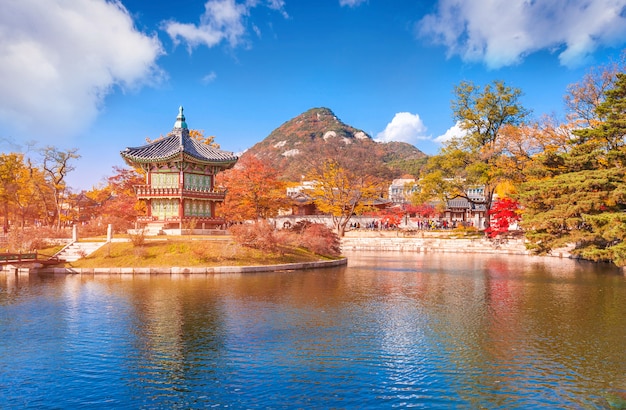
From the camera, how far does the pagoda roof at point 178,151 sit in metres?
48.6

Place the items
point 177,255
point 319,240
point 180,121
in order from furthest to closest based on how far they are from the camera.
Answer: point 180,121, point 319,240, point 177,255

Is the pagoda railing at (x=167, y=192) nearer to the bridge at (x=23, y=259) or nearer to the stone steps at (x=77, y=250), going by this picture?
the stone steps at (x=77, y=250)

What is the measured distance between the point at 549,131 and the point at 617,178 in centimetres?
1955

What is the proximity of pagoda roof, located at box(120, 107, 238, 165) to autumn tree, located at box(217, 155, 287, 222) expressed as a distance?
23.3 feet

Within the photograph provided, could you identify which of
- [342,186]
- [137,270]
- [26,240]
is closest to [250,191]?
[342,186]

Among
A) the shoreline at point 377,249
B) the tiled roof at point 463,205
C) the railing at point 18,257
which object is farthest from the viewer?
the tiled roof at point 463,205

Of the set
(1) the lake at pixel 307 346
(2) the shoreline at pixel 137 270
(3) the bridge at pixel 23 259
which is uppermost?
(3) the bridge at pixel 23 259

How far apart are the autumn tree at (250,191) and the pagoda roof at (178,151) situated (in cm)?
712

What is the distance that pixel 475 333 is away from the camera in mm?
17297

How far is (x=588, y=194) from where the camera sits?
107 ft

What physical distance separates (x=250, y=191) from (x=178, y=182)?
12296mm

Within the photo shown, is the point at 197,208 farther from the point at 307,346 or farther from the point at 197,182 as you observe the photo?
the point at 307,346

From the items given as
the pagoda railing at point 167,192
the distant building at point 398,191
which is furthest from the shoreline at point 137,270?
the distant building at point 398,191

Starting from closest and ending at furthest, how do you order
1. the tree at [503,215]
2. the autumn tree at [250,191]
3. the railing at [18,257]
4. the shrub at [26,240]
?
the railing at [18,257] → the shrub at [26,240] → the autumn tree at [250,191] → the tree at [503,215]
